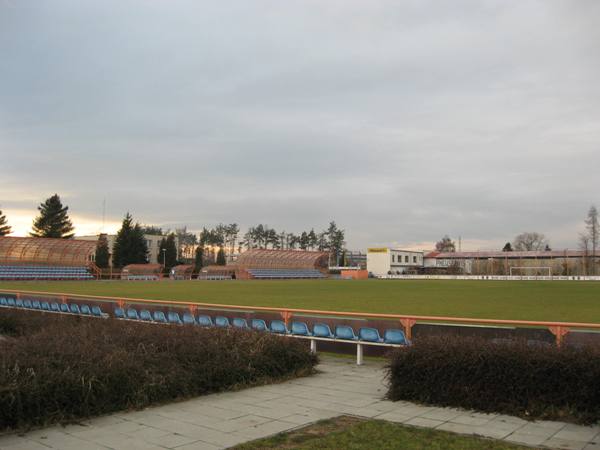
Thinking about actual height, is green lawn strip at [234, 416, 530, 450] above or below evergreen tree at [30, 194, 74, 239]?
below

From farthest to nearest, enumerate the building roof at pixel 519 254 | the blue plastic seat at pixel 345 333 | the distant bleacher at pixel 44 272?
the building roof at pixel 519 254
the distant bleacher at pixel 44 272
the blue plastic seat at pixel 345 333

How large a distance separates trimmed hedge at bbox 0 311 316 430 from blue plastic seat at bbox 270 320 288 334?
2.49 m

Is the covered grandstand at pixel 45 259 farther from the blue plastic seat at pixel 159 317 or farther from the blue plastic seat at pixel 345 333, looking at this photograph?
the blue plastic seat at pixel 345 333

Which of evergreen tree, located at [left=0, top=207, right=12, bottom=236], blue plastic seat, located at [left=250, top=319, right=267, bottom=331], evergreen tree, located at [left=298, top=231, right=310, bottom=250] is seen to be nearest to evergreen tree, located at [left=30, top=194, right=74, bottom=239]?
evergreen tree, located at [left=0, top=207, right=12, bottom=236]

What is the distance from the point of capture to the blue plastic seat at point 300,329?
12336mm

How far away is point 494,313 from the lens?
2292 centimetres

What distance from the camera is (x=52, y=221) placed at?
101438 mm

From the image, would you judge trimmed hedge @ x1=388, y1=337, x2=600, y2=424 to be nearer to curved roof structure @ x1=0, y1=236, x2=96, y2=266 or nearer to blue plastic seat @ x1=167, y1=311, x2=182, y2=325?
blue plastic seat @ x1=167, y1=311, x2=182, y2=325

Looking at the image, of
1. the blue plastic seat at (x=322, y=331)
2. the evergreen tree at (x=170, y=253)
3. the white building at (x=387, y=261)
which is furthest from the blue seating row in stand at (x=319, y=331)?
the white building at (x=387, y=261)

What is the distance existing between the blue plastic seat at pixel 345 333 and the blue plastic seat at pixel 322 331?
0.57 ft

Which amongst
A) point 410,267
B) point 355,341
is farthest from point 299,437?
point 410,267

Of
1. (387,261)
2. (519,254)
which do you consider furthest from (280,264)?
(519,254)

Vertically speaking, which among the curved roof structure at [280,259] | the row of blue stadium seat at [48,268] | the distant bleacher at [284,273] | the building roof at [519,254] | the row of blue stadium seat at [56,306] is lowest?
the distant bleacher at [284,273]

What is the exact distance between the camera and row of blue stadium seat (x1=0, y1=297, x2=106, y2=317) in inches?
708
